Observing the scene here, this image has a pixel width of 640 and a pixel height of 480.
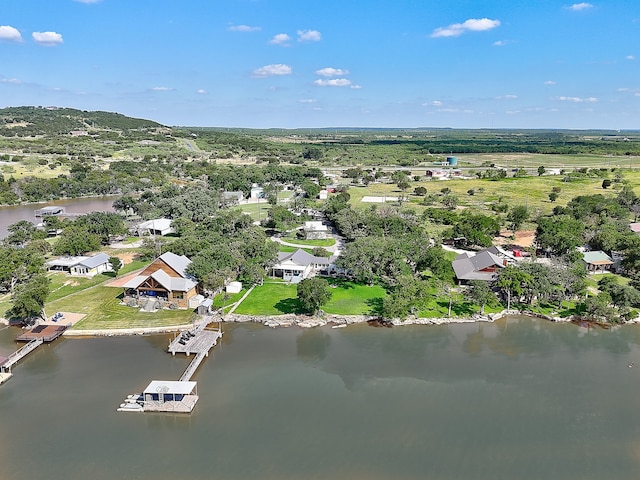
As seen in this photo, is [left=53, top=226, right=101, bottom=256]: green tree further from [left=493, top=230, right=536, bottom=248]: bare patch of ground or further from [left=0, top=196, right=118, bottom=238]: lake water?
[left=493, top=230, right=536, bottom=248]: bare patch of ground

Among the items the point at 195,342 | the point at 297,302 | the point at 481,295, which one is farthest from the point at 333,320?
the point at 481,295

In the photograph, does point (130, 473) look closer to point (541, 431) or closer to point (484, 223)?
point (541, 431)

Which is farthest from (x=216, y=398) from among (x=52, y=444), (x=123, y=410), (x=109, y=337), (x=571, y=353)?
(x=571, y=353)

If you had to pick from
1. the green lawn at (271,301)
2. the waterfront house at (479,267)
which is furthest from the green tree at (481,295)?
the green lawn at (271,301)

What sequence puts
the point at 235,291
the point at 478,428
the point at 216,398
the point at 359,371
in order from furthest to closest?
1. the point at 235,291
2. the point at 359,371
3. the point at 216,398
4. the point at 478,428

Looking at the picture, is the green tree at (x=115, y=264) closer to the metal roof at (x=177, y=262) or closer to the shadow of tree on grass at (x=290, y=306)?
the metal roof at (x=177, y=262)

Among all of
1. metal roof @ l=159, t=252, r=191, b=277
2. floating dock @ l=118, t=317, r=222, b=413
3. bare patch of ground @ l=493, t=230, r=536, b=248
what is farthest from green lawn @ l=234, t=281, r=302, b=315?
bare patch of ground @ l=493, t=230, r=536, b=248
